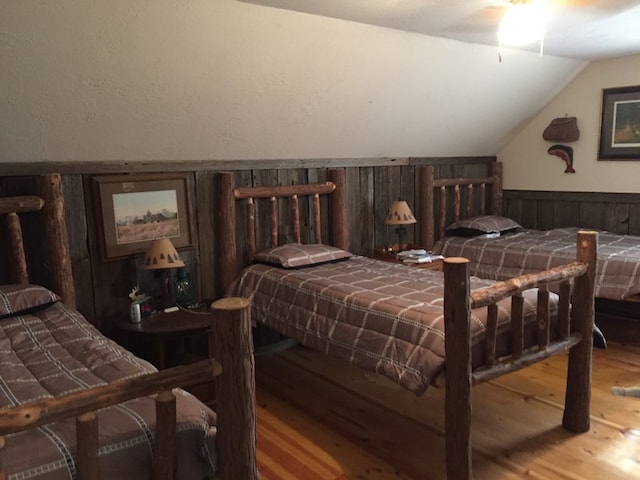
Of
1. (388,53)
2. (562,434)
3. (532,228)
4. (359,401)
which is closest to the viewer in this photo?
(562,434)

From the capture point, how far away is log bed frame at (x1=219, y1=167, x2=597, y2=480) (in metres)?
2.06

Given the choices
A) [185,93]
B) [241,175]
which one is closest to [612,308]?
[241,175]

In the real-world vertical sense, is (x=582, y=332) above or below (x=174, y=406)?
below

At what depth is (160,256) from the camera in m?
2.98

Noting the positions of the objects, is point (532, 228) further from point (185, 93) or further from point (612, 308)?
point (185, 93)

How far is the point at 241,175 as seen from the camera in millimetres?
3629

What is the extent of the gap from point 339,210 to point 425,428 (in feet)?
6.03

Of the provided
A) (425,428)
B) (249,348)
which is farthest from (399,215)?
(249,348)

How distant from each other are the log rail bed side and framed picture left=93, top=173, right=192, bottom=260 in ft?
5.77

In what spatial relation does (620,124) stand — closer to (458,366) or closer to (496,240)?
(496,240)

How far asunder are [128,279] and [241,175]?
1013 mm

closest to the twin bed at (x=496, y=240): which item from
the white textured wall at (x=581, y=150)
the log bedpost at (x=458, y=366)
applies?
the white textured wall at (x=581, y=150)

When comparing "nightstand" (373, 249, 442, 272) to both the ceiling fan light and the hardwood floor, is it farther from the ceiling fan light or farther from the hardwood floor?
the ceiling fan light

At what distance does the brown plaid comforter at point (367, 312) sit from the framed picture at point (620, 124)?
2.47 metres
